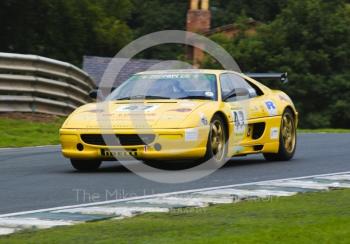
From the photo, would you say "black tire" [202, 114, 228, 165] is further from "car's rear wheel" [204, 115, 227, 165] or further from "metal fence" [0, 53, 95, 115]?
"metal fence" [0, 53, 95, 115]

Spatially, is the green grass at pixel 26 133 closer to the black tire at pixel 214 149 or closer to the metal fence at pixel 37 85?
the metal fence at pixel 37 85

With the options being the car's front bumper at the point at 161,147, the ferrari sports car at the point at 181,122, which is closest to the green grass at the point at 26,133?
the ferrari sports car at the point at 181,122

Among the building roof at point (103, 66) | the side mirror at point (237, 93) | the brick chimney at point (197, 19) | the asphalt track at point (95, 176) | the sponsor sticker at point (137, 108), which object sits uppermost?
the brick chimney at point (197, 19)

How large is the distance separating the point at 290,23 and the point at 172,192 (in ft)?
96.0

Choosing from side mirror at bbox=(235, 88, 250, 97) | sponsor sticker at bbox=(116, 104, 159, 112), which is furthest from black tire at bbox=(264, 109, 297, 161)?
sponsor sticker at bbox=(116, 104, 159, 112)

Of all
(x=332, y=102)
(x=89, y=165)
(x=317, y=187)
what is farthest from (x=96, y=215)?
(x=332, y=102)

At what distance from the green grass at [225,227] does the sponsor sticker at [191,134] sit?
298 centimetres

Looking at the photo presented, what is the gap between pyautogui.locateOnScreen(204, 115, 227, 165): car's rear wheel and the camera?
11755mm

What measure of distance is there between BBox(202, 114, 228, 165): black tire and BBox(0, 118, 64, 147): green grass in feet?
17.2

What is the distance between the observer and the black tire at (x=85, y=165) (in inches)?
469

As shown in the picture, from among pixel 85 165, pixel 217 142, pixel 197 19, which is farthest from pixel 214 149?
pixel 197 19

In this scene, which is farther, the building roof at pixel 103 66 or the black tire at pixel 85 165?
the building roof at pixel 103 66

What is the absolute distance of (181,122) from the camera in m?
11.5

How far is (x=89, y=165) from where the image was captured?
12.0 m
